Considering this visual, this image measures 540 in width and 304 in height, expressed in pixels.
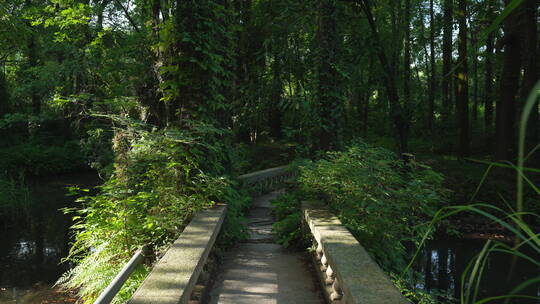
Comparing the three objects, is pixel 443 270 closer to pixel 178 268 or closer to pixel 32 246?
pixel 178 268

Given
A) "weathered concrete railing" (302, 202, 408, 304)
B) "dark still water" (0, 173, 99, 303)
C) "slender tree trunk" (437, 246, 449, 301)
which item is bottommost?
"slender tree trunk" (437, 246, 449, 301)

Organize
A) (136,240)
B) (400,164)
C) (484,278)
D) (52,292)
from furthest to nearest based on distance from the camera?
(484,278) < (52,292) < (400,164) < (136,240)

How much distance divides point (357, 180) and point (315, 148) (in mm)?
4082

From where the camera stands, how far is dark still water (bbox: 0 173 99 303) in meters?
8.31

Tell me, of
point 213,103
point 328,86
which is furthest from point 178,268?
point 328,86

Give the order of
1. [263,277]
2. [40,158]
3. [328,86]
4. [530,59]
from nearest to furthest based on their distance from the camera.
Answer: [263,277] < [328,86] < [530,59] < [40,158]

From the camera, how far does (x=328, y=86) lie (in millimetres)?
9320

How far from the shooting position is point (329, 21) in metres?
9.28

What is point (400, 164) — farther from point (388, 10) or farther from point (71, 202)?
point (388, 10)

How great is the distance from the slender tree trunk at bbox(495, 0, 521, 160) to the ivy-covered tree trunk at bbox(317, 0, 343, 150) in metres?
7.22

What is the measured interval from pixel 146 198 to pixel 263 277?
6.38 feet

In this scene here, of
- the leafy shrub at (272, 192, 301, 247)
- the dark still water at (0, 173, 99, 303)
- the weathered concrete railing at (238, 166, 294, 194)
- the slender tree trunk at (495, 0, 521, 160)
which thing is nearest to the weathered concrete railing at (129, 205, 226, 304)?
the leafy shrub at (272, 192, 301, 247)

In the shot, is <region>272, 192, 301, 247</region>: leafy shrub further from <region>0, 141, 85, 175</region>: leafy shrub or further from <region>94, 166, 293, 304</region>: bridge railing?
<region>0, 141, 85, 175</region>: leafy shrub

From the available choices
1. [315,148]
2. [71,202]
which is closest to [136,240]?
[315,148]
